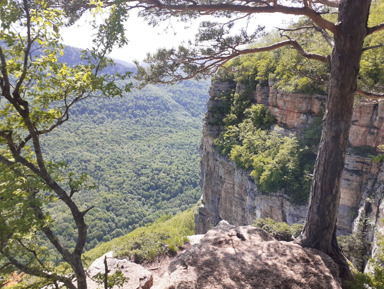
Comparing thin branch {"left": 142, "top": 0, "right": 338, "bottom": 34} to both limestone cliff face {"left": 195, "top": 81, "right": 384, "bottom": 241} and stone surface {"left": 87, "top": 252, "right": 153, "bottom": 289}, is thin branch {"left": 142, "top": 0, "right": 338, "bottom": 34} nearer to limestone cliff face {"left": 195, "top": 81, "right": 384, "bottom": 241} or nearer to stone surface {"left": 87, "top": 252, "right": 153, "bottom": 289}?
stone surface {"left": 87, "top": 252, "right": 153, "bottom": 289}

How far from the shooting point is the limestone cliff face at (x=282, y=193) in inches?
356

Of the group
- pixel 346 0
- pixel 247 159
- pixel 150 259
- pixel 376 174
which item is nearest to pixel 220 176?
pixel 247 159

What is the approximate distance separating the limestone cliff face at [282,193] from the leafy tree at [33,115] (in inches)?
324

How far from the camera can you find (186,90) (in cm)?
18012

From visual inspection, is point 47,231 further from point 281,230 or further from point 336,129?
point 281,230

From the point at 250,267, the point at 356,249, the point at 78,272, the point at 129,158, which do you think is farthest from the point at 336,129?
the point at 129,158

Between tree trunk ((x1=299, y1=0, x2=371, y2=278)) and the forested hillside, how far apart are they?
33.4 metres

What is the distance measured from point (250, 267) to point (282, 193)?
26.8 ft

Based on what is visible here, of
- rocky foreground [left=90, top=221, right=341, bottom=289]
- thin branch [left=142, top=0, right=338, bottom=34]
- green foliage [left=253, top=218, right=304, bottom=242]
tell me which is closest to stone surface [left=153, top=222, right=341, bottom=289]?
rocky foreground [left=90, top=221, right=341, bottom=289]

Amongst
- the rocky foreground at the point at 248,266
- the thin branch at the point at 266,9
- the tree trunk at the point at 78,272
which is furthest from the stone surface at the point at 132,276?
the thin branch at the point at 266,9

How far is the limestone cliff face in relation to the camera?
9055 mm

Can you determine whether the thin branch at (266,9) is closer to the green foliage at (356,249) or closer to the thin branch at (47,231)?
the thin branch at (47,231)

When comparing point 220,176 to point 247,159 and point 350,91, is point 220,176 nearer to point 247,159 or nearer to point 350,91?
Answer: point 247,159

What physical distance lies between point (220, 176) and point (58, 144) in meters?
79.5
